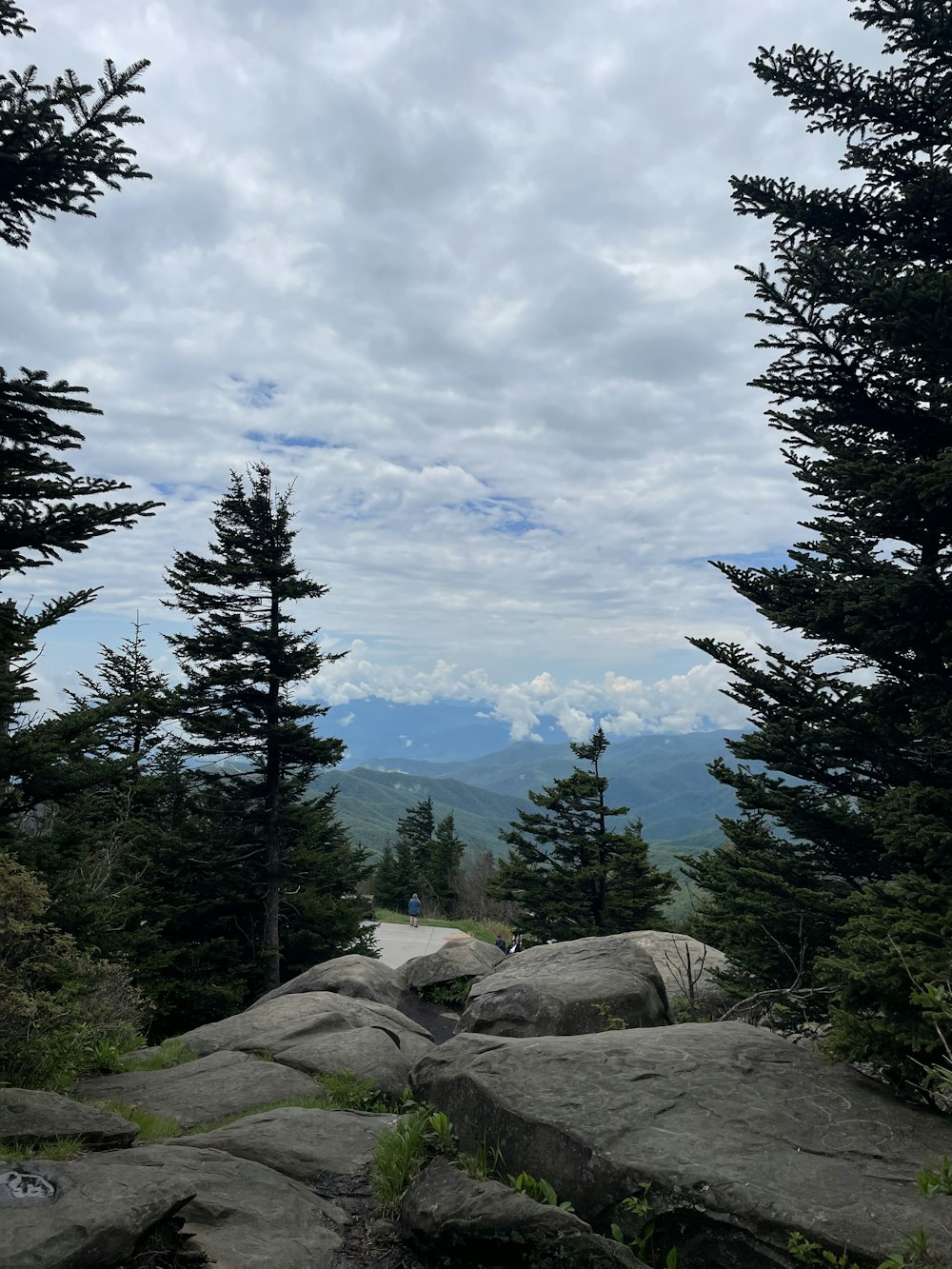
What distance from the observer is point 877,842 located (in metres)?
12.4

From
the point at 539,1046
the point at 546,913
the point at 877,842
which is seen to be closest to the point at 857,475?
the point at 877,842

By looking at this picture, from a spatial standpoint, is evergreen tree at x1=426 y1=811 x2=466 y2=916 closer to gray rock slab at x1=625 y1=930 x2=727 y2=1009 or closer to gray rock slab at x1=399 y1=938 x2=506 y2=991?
gray rock slab at x1=399 y1=938 x2=506 y2=991

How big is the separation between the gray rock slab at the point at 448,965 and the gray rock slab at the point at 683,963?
19.7 feet

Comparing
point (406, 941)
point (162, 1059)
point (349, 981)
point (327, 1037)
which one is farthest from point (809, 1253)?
point (406, 941)

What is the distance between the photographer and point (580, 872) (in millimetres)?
32062

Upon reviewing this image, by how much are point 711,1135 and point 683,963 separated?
11110 millimetres

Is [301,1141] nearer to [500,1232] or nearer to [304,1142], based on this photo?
[304,1142]

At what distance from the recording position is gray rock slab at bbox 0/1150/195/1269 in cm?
401

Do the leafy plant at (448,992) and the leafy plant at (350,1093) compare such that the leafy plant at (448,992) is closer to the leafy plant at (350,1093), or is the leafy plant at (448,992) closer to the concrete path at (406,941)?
the concrete path at (406,941)

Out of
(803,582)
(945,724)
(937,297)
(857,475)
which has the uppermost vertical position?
(937,297)

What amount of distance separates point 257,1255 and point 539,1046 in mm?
2815

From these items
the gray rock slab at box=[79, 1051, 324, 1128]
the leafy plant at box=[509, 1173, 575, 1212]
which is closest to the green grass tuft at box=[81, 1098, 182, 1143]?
the gray rock slab at box=[79, 1051, 324, 1128]

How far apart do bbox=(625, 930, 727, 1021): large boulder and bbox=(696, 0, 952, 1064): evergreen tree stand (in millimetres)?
1756

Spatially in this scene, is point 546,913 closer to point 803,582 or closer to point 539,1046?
point 803,582
